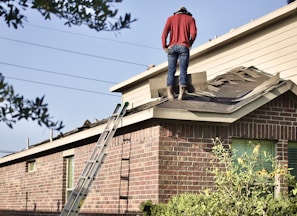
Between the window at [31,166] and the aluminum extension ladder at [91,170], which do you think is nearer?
the aluminum extension ladder at [91,170]

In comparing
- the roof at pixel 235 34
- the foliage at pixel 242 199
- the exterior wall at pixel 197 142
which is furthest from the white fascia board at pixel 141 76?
the foliage at pixel 242 199

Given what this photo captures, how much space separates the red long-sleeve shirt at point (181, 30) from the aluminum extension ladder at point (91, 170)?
5.68ft

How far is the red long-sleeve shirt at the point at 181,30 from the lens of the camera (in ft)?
38.3

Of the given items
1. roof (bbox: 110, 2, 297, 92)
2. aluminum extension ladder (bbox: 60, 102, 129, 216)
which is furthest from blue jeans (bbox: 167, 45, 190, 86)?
roof (bbox: 110, 2, 297, 92)

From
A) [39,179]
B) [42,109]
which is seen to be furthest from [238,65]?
[42,109]

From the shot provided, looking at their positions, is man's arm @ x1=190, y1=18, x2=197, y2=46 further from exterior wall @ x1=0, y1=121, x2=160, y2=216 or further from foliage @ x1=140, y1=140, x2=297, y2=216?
foliage @ x1=140, y1=140, x2=297, y2=216

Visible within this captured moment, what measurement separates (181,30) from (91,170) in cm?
330

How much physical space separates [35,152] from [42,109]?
15.2m

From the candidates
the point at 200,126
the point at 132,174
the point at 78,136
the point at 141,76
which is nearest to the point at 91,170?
the point at 132,174

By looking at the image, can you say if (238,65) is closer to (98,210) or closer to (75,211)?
(98,210)

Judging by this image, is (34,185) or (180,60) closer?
(180,60)

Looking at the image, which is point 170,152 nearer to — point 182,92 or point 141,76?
point 182,92

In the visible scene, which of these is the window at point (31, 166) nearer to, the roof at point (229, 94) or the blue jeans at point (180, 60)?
the roof at point (229, 94)

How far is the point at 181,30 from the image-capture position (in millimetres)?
11695
